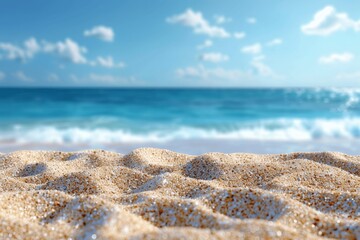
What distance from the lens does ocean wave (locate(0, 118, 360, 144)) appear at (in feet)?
→ 25.6

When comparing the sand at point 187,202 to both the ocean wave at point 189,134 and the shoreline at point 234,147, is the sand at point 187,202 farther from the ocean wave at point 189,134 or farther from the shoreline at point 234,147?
the ocean wave at point 189,134

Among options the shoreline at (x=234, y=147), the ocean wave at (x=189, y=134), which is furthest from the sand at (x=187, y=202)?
the ocean wave at (x=189, y=134)

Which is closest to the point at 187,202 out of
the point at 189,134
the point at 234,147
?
the point at 234,147

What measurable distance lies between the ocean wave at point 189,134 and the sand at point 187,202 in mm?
4929

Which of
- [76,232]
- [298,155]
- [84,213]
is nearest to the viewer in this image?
[76,232]

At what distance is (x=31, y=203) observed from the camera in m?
1.71

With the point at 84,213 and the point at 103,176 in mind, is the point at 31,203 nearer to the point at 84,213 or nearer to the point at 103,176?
the point at 84,213

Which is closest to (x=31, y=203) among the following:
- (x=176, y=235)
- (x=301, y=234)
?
(x=176, y=235)

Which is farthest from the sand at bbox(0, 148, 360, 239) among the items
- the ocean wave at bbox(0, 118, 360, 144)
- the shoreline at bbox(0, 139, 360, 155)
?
the ocean wave at bbox(0, 118, 360, 144)

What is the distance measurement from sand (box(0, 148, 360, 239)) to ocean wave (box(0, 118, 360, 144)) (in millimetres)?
4929

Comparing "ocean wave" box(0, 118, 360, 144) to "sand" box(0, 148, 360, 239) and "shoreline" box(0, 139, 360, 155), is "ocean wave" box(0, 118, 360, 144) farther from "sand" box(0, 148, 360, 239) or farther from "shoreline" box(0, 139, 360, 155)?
"sand" box(0, 148, 360, 239)

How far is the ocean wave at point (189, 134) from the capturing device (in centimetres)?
779

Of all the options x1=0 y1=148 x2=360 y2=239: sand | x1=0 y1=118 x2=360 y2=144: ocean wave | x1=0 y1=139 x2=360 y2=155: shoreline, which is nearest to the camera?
x1=0 y1=148 x2=360 y2=239: sand

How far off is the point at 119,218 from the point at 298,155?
193cm
